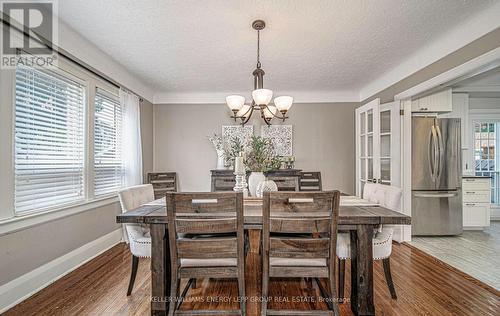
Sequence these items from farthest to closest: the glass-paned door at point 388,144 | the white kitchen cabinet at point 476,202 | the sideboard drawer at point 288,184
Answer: the white kitchen cabinet at point 476,202, the glass-paned door at point 388,144, the sideboard drawer at point 288,184

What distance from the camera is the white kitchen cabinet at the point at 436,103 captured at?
12.0ft

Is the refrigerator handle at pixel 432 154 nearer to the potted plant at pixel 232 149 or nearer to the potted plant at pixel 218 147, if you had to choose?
the potted plant at pixel 232 149

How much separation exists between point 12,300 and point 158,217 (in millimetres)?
1422

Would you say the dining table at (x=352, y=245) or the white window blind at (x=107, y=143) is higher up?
the white window blind at (x=107, y=143)

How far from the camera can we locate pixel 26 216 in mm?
1959

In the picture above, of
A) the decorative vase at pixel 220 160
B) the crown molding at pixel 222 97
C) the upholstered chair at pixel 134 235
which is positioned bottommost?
the upholstered chair at pixel 134 235

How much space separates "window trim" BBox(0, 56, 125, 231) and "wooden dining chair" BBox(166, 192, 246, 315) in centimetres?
140

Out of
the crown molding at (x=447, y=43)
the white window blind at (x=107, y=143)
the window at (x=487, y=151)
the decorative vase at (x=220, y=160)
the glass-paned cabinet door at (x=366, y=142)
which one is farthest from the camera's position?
the window at (x=487, y=151)

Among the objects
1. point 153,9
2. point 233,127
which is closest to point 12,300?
point 153,9

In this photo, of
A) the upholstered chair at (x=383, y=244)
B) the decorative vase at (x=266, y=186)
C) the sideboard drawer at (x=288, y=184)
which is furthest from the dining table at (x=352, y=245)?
the sideboard drawer at (x=288, y=184)

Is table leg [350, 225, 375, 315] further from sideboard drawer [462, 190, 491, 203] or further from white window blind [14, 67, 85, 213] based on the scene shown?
sideboard drawer [462, 190, 491, 203]

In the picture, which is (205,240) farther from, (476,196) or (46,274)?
(476,196)

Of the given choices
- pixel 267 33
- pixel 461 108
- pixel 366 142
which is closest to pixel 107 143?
pixel 267 33

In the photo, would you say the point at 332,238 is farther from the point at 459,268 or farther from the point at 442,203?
the point at 442,203
